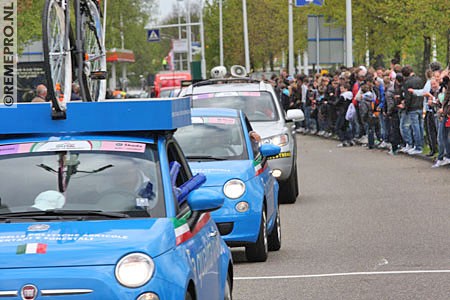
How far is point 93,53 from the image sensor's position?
10133 millimetres

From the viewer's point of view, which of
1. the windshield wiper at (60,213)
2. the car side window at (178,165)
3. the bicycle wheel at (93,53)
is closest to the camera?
the windshield wiper at (60,213)

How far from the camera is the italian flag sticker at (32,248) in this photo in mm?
6098

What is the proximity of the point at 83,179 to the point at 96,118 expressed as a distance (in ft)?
1.29

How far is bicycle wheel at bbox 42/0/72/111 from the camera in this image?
8.50 m

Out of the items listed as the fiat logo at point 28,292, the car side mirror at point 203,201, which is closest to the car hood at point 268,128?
the car side mirror at point 203,201

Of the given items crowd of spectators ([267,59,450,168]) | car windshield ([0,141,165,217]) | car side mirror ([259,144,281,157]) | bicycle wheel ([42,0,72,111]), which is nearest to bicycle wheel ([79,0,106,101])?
bicycle wheel ([42,0,72,111])

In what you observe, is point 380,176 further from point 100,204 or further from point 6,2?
point 100,204

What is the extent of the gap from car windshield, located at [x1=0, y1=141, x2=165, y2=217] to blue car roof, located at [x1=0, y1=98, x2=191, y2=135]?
97 millimetres

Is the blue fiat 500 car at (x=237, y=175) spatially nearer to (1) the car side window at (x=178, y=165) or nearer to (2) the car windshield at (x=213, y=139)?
(2) the car windshield at (x=213, y=139)

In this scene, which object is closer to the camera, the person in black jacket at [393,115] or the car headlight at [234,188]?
the car headlight at [234,188]

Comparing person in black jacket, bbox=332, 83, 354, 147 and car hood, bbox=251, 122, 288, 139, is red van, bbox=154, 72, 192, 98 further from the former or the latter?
car hood, bbox=251, 122, 288, 139

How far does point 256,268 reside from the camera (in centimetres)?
1166

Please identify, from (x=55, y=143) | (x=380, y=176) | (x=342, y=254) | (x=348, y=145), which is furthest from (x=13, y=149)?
(x=348, y=145)

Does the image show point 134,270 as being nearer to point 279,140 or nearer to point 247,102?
point 279,140
